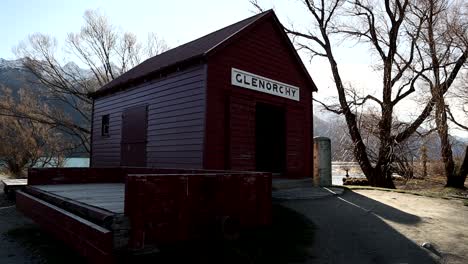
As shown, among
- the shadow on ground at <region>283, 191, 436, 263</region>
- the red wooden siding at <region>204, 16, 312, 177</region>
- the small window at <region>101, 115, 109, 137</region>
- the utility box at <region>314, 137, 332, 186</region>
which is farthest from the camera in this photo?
the small window at <region>101, 115, 109, 137</region>

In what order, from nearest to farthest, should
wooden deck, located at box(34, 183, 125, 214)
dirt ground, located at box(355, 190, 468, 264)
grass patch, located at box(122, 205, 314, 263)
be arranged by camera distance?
1. grass patch, located at box(122, 205, 314, 263)
2. wooden deck, located at box(34, 183, 125, 214)
3. dirt ground, located at box(355, 190, 468, 264)

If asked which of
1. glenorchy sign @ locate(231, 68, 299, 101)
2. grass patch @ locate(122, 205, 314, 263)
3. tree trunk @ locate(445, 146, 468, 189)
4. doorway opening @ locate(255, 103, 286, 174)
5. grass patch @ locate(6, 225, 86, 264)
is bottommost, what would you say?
grass patch @ locate(6, 225, 86, 264)

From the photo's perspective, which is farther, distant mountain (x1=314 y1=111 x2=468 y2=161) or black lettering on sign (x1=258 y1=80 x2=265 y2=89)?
distant mountain (x1=314 y1=111 x2=468 y2=161)

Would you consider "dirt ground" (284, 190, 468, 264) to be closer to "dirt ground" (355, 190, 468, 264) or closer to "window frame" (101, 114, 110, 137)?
"dirt ground" (355, 190, 468, 264)

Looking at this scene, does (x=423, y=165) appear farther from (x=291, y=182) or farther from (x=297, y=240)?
(x=297, y=240)

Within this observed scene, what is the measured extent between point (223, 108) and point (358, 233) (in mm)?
4898

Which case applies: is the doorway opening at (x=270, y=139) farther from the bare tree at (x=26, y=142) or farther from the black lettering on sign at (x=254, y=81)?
the bare tree at (x=26, y=142)

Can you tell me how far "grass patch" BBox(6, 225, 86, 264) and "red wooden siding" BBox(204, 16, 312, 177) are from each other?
13.0 feet

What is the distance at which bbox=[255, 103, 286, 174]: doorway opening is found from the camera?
38.9 feet

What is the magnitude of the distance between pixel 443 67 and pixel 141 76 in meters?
16.0

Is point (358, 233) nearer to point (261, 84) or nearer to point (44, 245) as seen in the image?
point (44, 245)

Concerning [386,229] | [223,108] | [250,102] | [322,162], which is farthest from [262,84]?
[386,229]

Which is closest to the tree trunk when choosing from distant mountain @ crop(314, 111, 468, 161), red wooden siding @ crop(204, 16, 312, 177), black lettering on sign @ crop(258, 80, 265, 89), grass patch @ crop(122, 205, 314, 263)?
distant mountain @ crop(314, 111, 468, 161)

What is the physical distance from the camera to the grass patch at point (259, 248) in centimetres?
445
